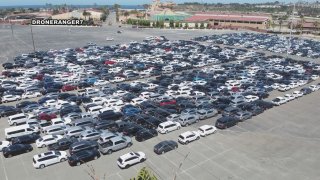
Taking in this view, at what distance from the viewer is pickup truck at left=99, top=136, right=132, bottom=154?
35.1 m

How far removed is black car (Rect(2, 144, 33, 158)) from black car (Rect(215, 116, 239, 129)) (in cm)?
2298

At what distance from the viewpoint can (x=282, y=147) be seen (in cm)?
3650

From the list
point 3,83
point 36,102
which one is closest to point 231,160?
point 36,102

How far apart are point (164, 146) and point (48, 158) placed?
1210cm

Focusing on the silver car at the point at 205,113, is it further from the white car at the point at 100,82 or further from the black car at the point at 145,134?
the white car at the point at 100,82

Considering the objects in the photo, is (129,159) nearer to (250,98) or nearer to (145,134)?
(145,134)

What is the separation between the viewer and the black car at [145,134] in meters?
38.2

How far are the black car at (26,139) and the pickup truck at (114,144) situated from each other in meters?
8.49

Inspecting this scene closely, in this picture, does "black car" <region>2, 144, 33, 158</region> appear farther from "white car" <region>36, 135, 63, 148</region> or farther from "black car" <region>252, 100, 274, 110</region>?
"black car" <region>252, 100, 274, 110</region>

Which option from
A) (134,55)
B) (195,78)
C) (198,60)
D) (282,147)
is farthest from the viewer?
(134,55)

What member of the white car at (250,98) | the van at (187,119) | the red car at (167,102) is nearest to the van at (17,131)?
the van at (187,119)

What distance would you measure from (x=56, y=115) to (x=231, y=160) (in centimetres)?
2507

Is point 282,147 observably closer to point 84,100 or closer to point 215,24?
point 84,100

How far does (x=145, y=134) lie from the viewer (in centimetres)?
3856
